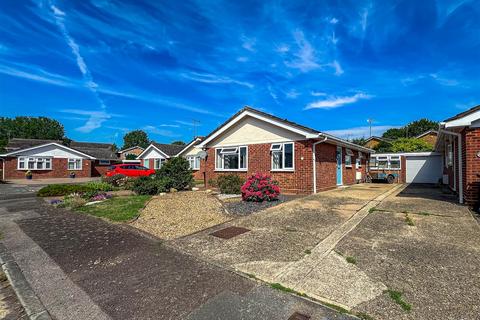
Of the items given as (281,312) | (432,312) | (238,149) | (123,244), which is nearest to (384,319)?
(432,312)

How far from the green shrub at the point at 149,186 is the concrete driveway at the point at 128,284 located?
6946 millimetres

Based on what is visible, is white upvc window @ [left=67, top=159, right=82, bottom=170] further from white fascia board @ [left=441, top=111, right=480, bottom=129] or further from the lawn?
white fascia board @ [left=441, top=111, right=480, bottom=129]

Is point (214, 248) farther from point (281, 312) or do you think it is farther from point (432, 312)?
point (432, 312)

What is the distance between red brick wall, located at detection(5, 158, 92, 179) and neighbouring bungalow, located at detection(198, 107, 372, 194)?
76.0 ft

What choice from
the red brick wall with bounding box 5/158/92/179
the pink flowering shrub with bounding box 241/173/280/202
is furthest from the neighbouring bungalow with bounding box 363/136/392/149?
the red brick wall with bounding box 5/158/92/179

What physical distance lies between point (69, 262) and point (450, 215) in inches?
355

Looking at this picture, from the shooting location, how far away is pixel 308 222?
6.08 meters

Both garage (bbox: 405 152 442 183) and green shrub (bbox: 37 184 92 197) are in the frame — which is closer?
green shrub (bbox: 37 184 92 197)

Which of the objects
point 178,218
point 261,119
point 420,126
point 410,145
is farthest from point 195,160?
point 420,126

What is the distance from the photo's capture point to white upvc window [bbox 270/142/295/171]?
11961mm

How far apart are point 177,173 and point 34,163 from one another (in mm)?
23790

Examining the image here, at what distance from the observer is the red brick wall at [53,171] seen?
25.7 m

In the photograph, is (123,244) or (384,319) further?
(123,244)

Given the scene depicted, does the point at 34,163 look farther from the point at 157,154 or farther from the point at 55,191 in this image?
the point at 55,191
